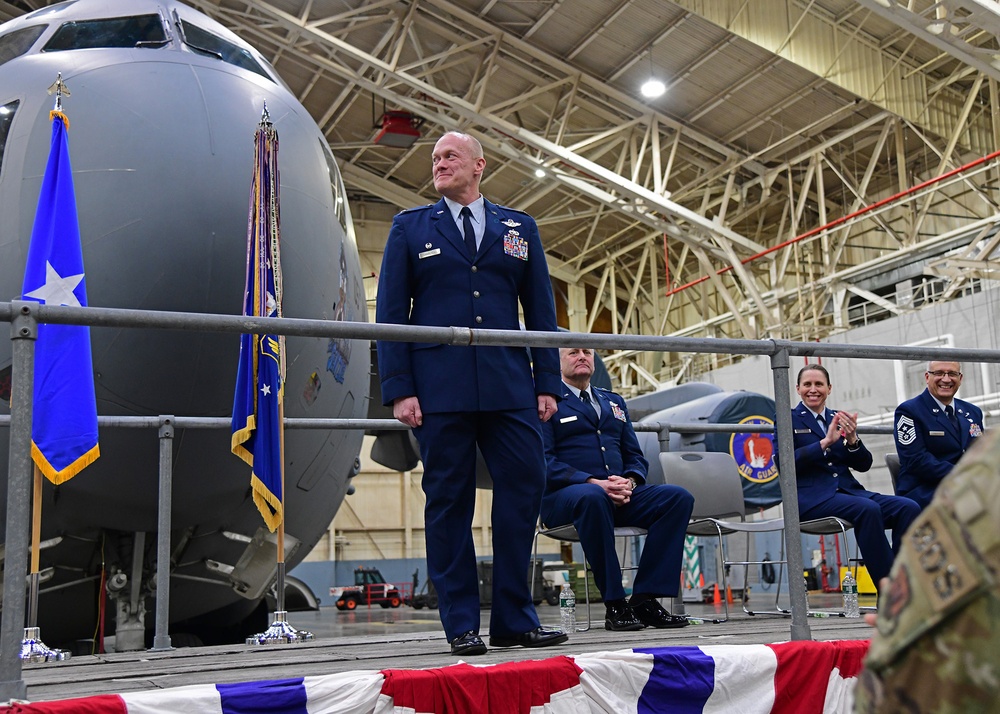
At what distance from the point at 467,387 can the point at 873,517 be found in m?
2.47

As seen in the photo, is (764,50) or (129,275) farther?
(764,50)

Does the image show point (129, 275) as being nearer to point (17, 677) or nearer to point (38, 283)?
point (38, 283)

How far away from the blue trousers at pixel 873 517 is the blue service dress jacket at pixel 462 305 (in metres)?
2.07

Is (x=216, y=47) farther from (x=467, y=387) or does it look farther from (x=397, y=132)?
(x=397, y=132)

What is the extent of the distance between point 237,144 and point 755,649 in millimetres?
3256

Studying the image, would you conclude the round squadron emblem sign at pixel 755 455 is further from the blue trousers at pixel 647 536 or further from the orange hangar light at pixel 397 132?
the orange hangar light at pixel 397 132

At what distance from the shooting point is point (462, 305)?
3490 millimetres

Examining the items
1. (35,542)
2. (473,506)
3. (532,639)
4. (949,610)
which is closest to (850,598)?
(532,639)

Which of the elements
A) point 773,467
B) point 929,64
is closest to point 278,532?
point 773,467

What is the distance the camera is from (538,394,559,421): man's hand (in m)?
3.53

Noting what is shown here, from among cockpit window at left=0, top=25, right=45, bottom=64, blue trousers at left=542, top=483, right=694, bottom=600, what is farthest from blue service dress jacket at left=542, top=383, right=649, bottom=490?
cockpit window at left=0, top=25, right=45, bottom=64

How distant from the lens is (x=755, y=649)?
9.33ft

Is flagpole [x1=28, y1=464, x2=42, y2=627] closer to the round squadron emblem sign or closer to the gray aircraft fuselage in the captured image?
the gray aircraft fuselage

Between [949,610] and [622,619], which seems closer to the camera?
[949,610]
